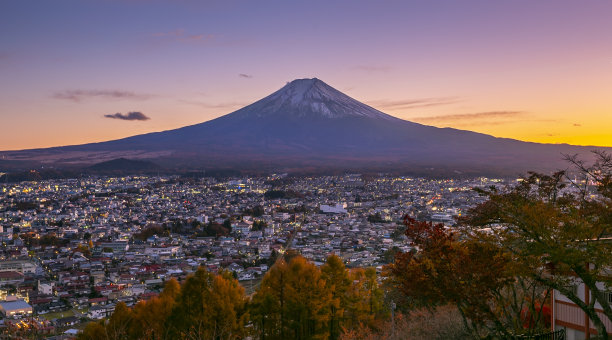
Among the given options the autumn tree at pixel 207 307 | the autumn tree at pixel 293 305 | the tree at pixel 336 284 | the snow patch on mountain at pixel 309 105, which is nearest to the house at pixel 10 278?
the autumn tree at pixel 207 307

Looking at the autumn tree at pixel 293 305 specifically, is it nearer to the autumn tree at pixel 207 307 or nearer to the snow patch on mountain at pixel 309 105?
the autumn tree at pixel 207 307

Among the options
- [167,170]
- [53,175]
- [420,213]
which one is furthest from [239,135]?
[420,213]

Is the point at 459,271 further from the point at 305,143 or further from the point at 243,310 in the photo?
the point at 305,143

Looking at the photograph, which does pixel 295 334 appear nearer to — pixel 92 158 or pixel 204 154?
pixel 204 154

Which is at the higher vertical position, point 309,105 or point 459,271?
point 309,105

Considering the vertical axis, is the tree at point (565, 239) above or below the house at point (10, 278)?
above

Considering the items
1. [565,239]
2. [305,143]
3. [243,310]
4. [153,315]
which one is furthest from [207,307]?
[305,143]

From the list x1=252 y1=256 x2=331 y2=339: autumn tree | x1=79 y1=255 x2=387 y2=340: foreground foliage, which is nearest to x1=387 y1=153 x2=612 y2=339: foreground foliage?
x1=252 y1=256 x2=331 y2=339: autumn tree

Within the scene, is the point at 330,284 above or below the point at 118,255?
above

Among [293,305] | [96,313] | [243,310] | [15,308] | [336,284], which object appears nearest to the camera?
[293,305]
